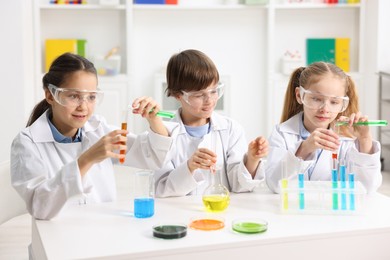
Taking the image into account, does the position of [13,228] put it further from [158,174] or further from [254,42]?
[254,42]

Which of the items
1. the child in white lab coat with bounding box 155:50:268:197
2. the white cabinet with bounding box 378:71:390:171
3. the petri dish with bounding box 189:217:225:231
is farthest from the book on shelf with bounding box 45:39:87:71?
the petri dish with bounding box 189:217:225:231

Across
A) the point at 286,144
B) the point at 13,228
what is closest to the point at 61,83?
the point at 286,144

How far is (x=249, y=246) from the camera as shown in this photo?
1.73 m

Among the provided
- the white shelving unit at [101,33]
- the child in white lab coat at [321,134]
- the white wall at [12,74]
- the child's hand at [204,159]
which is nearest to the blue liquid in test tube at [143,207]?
the child's hand at [204,159]

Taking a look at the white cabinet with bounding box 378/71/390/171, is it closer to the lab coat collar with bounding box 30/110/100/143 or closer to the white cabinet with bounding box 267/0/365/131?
the white cabinet with bounding box 267/0/365/131

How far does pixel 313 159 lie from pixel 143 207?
71 centimetres

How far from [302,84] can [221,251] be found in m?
1.07

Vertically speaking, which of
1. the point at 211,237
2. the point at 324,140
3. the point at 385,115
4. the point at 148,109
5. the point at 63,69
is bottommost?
the point at 211,237

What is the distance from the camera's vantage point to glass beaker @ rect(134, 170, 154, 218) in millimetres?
1945

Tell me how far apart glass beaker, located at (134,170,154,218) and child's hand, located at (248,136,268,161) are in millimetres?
389

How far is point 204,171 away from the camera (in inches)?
96.5

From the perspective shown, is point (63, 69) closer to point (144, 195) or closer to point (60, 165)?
point (60, 165)

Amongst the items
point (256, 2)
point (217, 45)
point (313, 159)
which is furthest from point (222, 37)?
point (313, 159)

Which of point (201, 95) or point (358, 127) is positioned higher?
point (201, 95)
